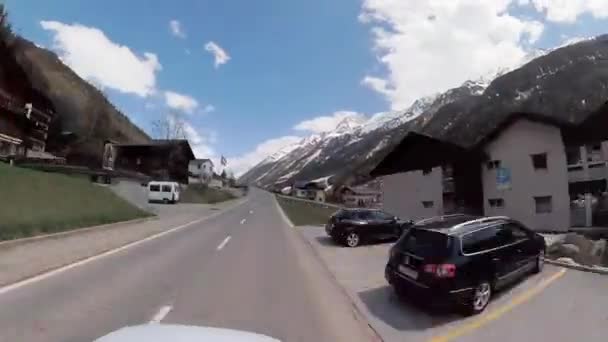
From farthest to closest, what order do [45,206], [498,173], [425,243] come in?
[498,173], [45,206], [425,243]

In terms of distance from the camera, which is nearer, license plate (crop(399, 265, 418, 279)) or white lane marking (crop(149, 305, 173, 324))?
white lane marking (crop(149, 305, 173, 324))

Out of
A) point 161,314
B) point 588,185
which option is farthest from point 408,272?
point 588,185

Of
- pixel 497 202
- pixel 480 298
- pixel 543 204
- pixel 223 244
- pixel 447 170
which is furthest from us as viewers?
pixel 447 170

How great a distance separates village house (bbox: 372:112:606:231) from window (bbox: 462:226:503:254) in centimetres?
1767

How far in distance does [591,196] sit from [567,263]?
18.0 m

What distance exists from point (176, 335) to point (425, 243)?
5866 mm

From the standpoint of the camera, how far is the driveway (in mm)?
6277

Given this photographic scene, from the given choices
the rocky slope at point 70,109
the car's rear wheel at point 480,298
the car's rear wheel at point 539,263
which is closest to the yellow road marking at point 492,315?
the car's rear wheel at point 480,298

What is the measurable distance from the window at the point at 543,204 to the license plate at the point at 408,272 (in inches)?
753

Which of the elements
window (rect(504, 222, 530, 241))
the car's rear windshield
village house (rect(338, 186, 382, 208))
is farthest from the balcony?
village house (rect(338, 186, 382, 208))

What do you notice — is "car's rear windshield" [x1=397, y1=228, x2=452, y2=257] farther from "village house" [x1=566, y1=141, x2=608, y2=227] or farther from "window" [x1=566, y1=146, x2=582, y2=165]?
"window" [x1=566, y1=146, x2=582, y2=165]

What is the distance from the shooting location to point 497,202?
2683cm

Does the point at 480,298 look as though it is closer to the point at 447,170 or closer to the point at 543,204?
the point at 543,204

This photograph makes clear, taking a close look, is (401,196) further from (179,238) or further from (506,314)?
(506,314)
